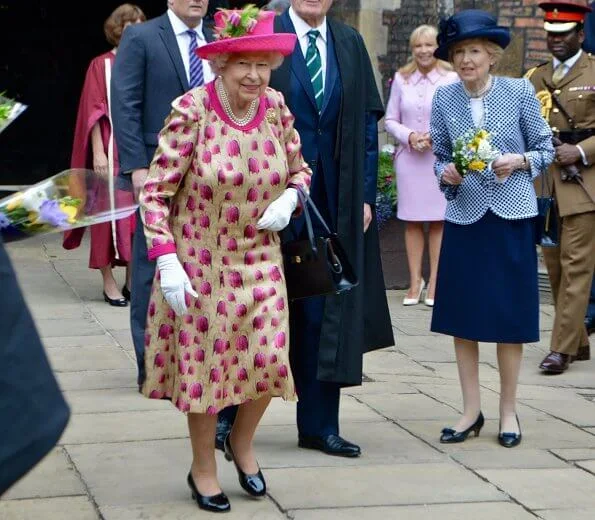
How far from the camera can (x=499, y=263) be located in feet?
19.6

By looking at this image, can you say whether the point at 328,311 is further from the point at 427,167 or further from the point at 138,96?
the point at 427,167

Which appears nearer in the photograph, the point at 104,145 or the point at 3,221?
the point at 3,221

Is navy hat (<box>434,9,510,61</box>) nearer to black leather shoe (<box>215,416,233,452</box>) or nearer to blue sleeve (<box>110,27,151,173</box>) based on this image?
blue sleeve (<box>110,27,151,173</box>)

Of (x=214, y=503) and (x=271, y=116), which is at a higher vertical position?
(x=271, y=116)

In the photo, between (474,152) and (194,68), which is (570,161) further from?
(194,68)

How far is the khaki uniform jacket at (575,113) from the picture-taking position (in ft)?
25.4

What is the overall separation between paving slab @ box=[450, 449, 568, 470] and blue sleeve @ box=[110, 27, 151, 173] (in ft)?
5.80

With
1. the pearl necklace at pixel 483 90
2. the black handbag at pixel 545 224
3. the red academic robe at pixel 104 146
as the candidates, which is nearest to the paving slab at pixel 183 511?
the black handbag at pixel 545 224

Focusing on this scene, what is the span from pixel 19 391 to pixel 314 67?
11.7 feet

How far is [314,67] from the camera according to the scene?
567 centimetres

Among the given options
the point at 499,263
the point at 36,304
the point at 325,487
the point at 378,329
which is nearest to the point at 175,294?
the point at 325,487

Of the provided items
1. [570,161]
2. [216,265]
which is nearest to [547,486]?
[216,265]

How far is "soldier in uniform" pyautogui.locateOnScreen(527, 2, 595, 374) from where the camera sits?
25.4 feet

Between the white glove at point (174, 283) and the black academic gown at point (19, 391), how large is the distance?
2.35m
